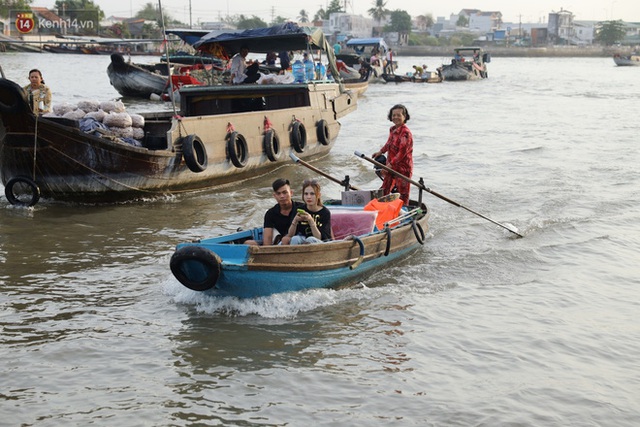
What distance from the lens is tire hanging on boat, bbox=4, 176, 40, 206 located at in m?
11.7

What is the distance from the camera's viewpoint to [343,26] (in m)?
149

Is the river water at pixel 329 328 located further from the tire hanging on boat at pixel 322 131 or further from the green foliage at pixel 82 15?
the green foliage at pixel 82 15

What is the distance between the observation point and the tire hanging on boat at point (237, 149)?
13.4 m

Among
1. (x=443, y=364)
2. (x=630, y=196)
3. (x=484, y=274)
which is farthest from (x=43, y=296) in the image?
(x=630, y=196)

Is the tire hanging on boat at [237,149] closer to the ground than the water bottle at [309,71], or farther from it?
closer to the ground

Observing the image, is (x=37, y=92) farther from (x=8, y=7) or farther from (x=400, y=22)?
(x=400, y=22)

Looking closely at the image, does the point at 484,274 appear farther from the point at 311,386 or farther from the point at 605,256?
the point at 311,386

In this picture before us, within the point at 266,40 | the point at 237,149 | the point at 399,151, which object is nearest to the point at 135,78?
the point at 266,40

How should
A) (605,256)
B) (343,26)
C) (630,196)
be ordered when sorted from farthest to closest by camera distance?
(343,26) → (630,196) → (605,256)

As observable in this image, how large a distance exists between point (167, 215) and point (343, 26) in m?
142

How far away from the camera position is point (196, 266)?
701cm

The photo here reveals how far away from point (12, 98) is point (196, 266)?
17.7ft

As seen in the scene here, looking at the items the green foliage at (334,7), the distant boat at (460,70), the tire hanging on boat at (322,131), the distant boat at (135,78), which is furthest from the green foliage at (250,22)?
the tire hanging on boat at (322,131)

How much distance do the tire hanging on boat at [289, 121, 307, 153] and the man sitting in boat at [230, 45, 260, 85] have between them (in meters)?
1.40
